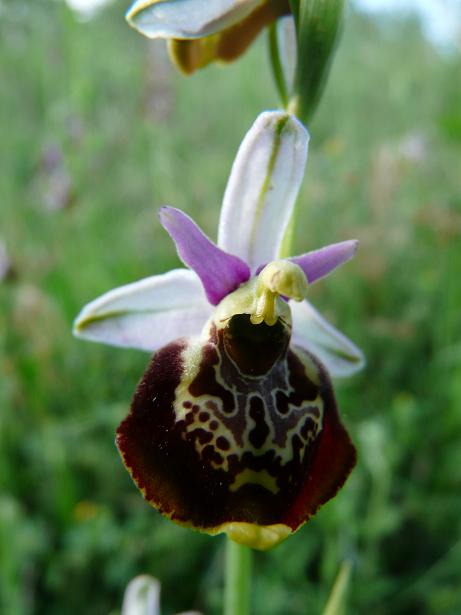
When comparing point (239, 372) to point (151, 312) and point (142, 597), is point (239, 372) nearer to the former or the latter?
point (151, 312)

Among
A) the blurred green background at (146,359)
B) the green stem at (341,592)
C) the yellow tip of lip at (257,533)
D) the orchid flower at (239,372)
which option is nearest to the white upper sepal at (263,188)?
the orchid flower at (239,372)

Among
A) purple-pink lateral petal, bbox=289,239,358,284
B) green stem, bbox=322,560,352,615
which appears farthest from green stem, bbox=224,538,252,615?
purple-pink lateral petal, bbox=289,239,358,284

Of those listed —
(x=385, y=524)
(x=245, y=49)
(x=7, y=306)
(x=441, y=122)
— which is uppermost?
(x=245, y=49)


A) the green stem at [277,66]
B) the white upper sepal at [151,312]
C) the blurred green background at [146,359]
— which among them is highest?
→ the green stem at [277,66]

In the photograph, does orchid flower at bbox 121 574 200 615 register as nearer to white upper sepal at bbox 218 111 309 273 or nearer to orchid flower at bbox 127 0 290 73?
white upper sepal at bbox 218 111 309 273

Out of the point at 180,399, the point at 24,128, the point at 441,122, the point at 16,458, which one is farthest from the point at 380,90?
the point at 180,399

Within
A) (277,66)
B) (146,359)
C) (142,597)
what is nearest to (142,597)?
(142,597)

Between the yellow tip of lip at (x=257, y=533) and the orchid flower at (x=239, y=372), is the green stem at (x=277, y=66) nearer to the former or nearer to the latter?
the orchid flower at (x=239, y=372)

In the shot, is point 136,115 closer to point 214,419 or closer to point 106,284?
point 106,284
